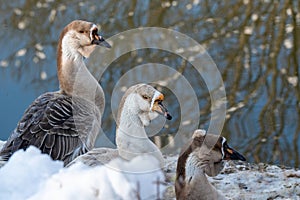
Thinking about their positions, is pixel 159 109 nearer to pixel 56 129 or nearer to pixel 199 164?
pixel 199 164

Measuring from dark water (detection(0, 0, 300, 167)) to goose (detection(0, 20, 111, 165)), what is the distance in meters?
0.88

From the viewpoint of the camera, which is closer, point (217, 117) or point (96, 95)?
point (96, 95)

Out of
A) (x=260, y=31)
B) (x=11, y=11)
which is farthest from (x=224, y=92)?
(x=11, y=11)

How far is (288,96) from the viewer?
799cm

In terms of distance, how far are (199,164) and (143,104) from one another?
0.55 metres

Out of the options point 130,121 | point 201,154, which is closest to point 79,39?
point 130,121

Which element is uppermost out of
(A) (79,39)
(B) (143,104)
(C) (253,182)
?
(A) (79,39)

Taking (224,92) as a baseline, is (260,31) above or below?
above

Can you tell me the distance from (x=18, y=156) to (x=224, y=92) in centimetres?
430

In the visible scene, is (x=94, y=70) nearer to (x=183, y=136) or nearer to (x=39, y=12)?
(x=183, y=136)

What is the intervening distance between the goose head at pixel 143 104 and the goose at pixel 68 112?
0.85 metres

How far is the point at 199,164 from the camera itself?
3975 mm

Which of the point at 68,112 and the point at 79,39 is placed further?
the point at 79,39

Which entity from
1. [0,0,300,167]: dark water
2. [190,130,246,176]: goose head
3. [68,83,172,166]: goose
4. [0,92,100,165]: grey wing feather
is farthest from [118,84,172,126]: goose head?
[0,0,300,167]: dark water
